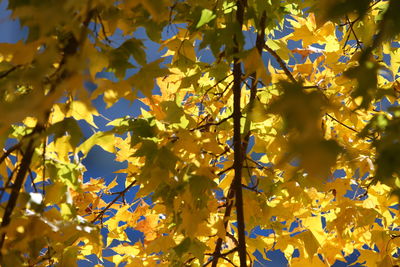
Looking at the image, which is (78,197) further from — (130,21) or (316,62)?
(316,62)

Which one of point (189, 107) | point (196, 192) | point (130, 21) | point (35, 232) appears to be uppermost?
point (189, 107)

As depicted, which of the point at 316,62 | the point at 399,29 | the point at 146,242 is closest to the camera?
the point at 399,29

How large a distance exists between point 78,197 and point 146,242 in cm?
34

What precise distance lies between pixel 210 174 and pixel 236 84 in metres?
0.40

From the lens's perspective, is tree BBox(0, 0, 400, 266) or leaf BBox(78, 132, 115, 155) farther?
leaf BBox(78, 132, 115, 155)

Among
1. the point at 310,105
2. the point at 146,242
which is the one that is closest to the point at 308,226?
the point at 146,242

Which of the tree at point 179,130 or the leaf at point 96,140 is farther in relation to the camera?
the leaf at point 96,140

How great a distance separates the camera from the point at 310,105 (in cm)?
50

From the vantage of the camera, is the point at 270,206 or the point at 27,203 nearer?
the point at 27,203

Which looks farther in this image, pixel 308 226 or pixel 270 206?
pixel 308 226

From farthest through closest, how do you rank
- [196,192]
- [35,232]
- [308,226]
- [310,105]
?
1. [308,226]
2. [196,192]
3. [35,232]
4. [310,105]

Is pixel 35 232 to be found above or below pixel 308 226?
below

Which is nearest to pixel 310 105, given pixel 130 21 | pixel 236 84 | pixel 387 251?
pixel 130 21

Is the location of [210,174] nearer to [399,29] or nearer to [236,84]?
[236,84]
